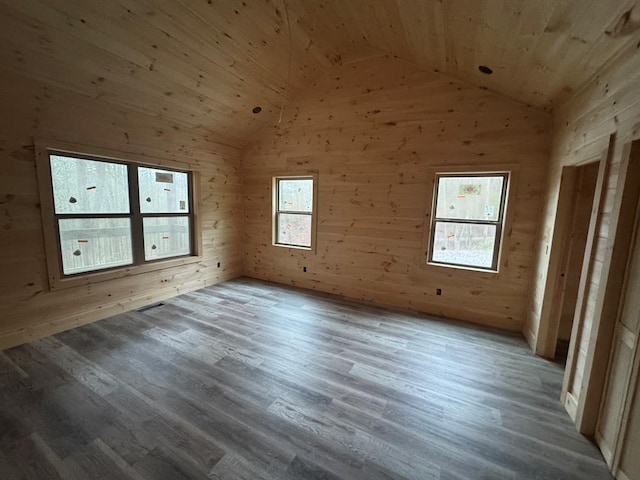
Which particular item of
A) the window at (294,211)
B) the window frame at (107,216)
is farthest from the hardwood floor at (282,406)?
the window at (294,211)

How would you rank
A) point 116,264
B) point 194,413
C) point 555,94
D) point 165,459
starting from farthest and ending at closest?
point 116,264 → point 555,94 → point 194,413 → point 165,459

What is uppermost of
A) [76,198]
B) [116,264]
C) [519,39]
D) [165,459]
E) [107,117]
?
[519,39]

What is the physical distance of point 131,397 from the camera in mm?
2016

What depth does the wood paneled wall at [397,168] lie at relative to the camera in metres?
3.15

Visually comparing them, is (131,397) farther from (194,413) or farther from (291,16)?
(291,16)

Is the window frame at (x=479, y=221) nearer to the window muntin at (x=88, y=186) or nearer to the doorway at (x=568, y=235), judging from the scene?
the doorway at (x=568, y=235)

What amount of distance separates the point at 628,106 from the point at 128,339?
182 inches

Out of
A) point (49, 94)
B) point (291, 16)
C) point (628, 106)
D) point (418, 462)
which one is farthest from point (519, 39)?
point (49, 94)

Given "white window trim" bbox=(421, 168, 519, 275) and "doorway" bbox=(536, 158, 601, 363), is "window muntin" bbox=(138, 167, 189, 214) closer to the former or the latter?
"white window trim" bbox=(421, 168, 519, 275)

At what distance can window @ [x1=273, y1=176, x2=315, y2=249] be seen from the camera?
463cm

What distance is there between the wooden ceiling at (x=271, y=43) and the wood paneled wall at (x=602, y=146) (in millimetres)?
151

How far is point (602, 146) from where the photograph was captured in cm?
190

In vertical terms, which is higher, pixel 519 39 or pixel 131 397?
pixel 519 39

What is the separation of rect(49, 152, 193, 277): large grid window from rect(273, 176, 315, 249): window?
1534mm
